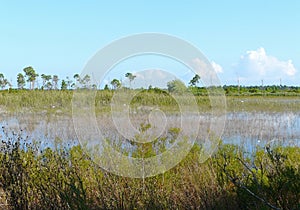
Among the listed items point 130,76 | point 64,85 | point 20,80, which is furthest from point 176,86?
point 20,80

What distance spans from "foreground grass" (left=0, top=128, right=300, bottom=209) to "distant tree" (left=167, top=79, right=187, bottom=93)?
29.3 inches

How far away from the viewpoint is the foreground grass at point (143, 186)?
9.84 feet

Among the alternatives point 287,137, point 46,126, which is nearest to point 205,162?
point 287,137

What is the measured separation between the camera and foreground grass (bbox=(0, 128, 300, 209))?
3.00 meters

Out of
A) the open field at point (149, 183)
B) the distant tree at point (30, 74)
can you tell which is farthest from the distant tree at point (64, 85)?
the open field at point (149, 183)

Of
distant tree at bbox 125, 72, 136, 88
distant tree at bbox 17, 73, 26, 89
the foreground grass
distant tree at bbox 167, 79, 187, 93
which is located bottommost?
the foreground grass

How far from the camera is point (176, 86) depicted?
3.74 m

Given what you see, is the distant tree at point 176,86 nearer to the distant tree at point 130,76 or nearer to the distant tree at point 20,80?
the distant tree at point 130,76

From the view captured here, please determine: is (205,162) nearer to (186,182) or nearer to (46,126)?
(186,182)

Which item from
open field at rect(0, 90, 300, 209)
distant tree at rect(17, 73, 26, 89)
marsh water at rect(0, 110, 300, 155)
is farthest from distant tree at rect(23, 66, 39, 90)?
open field at rect(0, 90, 300, 209)

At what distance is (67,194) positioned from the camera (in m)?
3.07

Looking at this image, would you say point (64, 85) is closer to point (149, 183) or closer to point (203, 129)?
point (203, 129)

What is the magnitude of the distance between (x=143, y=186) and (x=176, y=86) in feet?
3.30

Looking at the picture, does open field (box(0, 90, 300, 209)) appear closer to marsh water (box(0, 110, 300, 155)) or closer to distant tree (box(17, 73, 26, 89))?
marsh water (box(0, 110, 300, 155))
